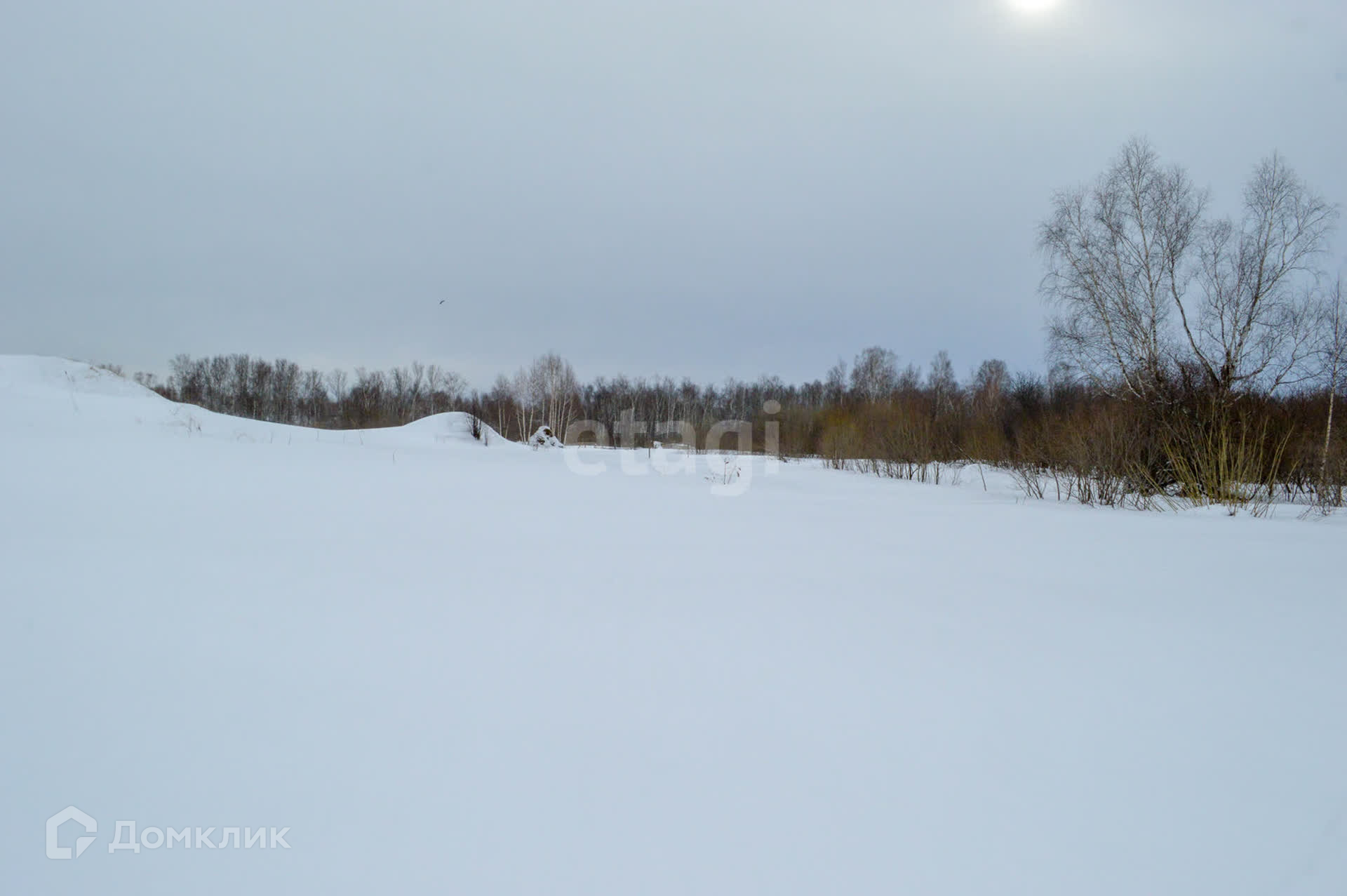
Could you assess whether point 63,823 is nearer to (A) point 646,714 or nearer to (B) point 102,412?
(A) point 646,714

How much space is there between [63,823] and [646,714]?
1388 mm

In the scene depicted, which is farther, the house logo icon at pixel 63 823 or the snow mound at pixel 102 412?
the snow mound at pixel 102 412

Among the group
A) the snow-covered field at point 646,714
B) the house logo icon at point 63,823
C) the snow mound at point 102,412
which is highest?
the snow mound at point 102,412

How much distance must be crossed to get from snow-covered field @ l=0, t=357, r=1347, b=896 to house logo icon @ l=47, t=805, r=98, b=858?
2cm

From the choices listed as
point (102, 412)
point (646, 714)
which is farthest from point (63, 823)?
point (102, 412)

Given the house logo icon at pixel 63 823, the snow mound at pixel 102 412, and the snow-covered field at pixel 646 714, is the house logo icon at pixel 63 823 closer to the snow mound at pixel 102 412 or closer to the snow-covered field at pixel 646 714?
the snow-covered field at pixel 646 714

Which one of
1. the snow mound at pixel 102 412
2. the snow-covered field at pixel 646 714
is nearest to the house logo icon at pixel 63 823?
the snow-covered field at pixel 646 714

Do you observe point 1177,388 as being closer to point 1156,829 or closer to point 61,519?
point 1156,829

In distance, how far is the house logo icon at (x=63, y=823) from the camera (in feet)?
4.09

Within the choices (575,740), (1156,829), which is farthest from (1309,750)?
(575,740)

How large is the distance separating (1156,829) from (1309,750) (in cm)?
80

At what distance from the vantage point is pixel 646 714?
1.81 metres

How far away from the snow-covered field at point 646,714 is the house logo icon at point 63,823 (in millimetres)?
15

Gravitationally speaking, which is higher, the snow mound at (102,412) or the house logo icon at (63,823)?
the snow mound at (102,412)
